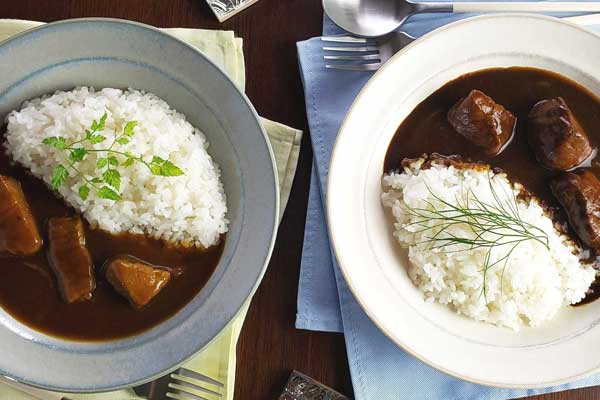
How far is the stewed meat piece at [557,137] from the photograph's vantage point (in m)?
3.19

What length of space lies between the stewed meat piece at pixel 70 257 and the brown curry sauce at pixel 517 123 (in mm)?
1498

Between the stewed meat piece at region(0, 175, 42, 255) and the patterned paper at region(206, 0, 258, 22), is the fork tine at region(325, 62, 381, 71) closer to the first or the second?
the patterned paper at region(206, 0, 258, 22)

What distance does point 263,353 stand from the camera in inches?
135

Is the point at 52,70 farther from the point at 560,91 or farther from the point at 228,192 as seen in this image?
the point at 560,91

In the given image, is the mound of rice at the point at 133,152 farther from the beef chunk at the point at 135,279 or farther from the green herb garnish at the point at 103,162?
the beef chunk at the point at 135,279

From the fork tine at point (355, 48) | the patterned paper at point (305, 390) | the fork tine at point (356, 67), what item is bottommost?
the patterned paper at point (305, 390)

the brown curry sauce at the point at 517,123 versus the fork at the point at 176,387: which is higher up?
the brown curry sauce at the point at 517,123

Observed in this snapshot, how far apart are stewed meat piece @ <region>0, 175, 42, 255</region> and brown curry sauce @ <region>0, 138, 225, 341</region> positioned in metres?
0.08

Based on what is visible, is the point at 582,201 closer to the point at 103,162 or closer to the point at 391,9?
the point at 391,9

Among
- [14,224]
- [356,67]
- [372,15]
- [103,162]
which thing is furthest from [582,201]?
[14,224]

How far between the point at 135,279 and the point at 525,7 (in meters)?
2.32

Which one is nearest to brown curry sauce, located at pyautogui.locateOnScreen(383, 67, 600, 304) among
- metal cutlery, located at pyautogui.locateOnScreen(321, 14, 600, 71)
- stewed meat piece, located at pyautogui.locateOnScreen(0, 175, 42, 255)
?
metal cutlery, located at pyautogui.locateOnScreen(321, 14, 600, 71)

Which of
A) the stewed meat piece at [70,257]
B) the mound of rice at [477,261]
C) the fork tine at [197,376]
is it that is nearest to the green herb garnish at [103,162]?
the stewed meat piece at [70,257]

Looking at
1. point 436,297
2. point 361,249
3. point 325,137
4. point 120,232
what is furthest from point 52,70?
point 436,297
